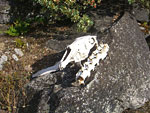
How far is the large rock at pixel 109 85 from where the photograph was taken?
341cm

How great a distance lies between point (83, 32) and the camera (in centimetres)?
643

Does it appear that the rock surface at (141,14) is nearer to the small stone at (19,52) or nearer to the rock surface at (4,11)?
the small stone at (19,52)

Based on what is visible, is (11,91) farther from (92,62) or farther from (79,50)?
(92,62)

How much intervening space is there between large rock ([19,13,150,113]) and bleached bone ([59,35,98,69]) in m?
0.17

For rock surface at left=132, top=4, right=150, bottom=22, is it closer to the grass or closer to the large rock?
the large rock

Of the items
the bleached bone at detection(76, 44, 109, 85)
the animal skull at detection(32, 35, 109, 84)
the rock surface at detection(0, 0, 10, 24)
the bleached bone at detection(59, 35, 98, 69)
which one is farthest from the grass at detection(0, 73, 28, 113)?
the rock surface at detection(0, 0, 10, 24)

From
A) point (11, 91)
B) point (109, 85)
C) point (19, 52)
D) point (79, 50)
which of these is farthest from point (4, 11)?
point (109, 85)

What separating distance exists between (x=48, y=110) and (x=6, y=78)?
1685 millimetres

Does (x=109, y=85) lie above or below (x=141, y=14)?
below

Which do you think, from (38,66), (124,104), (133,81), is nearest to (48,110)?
(124,104)

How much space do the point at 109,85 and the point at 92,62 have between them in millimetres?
451

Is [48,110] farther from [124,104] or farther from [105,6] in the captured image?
[105,6]

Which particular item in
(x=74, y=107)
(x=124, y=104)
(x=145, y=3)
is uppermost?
(x=145, y=3)

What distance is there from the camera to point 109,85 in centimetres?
368
